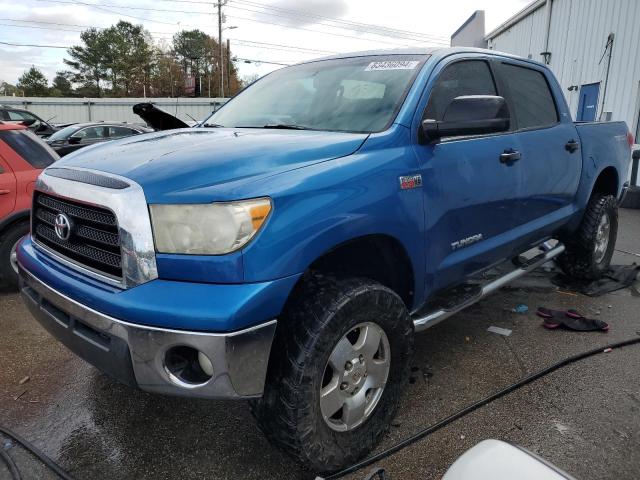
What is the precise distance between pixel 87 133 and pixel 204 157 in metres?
12.4

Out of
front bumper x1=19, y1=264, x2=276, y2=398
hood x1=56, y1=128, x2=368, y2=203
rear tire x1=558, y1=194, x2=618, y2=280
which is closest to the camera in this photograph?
front bumper x1=19, y1=264, x2=276, y2=398

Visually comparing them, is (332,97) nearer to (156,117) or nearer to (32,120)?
(156,117)

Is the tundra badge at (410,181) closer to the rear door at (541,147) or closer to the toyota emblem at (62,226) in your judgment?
the rear door at (541,147)

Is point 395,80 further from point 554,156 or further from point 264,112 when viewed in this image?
point 554,156

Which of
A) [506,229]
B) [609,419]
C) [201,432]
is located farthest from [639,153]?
[201,432]

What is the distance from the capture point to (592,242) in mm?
4555

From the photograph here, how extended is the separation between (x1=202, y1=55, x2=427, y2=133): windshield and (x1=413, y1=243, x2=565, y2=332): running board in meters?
1.02

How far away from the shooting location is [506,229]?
10.8 ft

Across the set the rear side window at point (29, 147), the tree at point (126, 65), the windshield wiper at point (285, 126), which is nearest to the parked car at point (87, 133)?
the rear side window at point (29, 147)

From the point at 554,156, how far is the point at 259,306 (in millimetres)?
2825

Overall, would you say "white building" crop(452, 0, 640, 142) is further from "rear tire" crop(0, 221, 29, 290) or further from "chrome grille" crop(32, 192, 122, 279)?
"rear tire" crop(0, 221, 29, 290)

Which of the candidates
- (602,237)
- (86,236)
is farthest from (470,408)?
(602,237)

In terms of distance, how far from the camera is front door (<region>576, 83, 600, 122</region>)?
480 inches

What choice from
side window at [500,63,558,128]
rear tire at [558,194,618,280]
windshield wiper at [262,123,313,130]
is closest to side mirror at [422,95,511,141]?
windshield wiper at [262,123,313,130]
